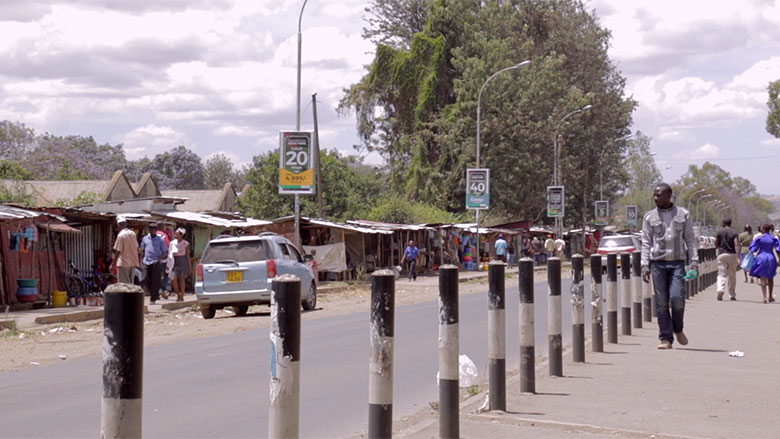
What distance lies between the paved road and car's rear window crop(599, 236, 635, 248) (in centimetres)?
2572

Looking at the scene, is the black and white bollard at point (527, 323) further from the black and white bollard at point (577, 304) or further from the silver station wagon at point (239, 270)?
the silver station wagon at point (239, 270)

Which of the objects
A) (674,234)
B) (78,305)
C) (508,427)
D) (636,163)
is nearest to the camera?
(508,427)

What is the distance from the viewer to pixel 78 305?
22922 millimetres

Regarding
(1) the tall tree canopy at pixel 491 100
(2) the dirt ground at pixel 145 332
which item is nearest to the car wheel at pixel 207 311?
(2) the dirt ground at pixel 145 332

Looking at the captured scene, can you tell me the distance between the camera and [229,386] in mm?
9672

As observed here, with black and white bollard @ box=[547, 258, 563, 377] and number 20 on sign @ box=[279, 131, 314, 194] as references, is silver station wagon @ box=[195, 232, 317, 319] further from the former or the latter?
black and white bollard @ box=[547, 258, 563, 377]

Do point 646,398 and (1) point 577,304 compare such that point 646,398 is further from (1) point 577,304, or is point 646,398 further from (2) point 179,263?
(2) point 179,263

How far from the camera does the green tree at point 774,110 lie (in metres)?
51.7

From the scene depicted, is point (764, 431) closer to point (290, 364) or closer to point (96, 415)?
point (290, 364)

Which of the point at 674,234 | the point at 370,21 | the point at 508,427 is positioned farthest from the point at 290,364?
the point at 370,21

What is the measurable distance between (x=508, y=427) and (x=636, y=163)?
409ft

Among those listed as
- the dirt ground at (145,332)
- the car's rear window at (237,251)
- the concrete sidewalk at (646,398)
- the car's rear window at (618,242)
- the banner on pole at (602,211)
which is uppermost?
the banner on pole at (602,211)

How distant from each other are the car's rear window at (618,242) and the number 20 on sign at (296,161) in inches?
652

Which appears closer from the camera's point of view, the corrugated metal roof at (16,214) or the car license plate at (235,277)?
the car license plate at (235,277)
